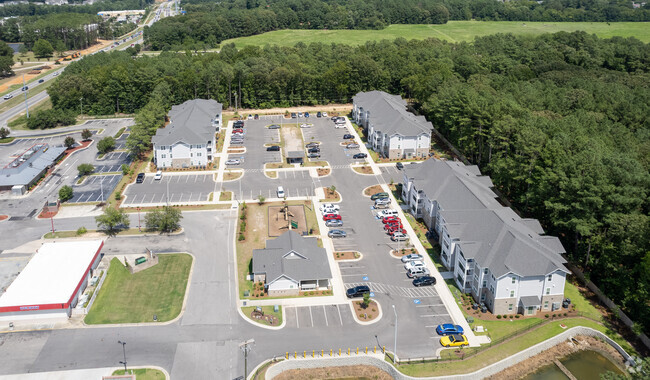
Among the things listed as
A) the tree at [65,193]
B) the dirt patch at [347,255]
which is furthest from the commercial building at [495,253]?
the tree at [65,193]

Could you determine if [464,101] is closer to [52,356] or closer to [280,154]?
[280,154]

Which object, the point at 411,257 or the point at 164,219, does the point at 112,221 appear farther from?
the point at 411,257

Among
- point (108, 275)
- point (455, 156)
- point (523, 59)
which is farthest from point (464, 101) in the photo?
point (108, 275)

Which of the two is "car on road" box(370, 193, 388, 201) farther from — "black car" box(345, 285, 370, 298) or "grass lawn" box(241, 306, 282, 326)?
"grass lawn" box(241, 306, 282, 326)

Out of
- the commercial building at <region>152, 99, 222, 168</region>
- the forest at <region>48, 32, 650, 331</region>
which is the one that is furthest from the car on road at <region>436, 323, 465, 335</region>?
the commercial building at <region>152, 99, 222, 168</region>

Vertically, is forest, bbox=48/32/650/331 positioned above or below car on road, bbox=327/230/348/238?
above

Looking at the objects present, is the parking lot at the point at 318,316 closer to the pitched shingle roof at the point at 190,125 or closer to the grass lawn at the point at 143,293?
the grass lawn at the point at 143,293
